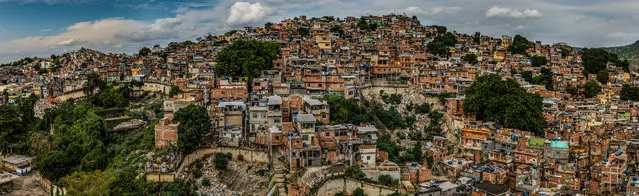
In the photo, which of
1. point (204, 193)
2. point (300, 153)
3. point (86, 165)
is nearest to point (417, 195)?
point (300, 153)

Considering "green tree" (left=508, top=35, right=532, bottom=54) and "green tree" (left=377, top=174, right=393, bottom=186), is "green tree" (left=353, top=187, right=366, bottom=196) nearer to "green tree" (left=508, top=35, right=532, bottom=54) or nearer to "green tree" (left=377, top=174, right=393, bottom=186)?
"green tree" (left=377, top=174, right=393, bottom=186)

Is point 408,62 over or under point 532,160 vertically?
over

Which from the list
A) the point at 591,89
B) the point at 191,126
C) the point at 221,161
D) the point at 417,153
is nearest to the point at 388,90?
the point at 417,153

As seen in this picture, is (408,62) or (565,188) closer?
(565,188)

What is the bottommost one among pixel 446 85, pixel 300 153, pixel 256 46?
pixel 300 153

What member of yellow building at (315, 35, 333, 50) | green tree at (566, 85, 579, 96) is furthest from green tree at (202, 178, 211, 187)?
green tree at (566, 85, 579, 96)

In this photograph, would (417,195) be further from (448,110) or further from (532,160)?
(448,110)
